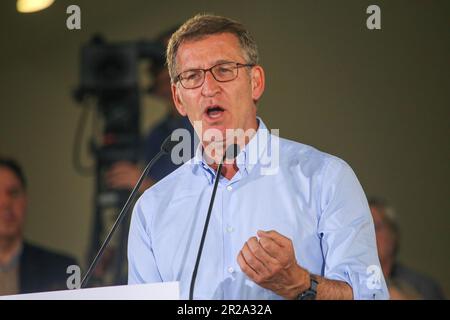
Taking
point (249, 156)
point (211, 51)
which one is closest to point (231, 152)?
point (249, 156)

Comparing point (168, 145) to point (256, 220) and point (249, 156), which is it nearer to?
point (249, 156)

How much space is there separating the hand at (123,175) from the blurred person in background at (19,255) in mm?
290

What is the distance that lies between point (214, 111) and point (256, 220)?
35cm

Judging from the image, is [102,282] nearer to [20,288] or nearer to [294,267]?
[20,288]

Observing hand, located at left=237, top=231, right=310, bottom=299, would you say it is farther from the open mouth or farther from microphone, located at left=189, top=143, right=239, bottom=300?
the open mouth

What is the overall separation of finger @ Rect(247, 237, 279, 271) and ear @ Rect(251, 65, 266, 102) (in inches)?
23.7

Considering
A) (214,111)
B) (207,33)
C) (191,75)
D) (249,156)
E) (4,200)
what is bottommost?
(4,200)

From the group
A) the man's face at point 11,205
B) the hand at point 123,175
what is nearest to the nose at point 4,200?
the man's face at point 11,205

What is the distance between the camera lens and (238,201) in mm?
2311

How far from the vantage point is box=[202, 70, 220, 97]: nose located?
7.59 feet

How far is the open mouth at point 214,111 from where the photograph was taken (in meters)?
2.33

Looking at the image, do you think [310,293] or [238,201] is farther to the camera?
[238,201]

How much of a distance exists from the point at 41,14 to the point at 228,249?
110cm

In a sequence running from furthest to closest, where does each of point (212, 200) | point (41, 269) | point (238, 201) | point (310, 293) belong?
point (41, 269), point (238, 201), point (212, 200), point (310, 293)
